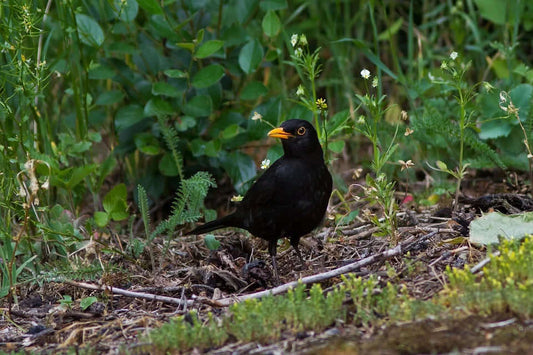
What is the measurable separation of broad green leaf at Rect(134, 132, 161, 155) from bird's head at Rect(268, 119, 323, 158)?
122cm

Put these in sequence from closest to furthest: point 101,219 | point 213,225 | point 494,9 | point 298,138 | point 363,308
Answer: point 363,308 → point 298,138 → point 101,219 → point 213,225 → point 494,9

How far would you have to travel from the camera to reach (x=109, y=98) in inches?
227

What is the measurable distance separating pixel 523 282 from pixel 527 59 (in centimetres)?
481

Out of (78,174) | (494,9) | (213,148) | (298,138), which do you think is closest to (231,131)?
(213,148)

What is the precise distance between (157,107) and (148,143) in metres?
0.36

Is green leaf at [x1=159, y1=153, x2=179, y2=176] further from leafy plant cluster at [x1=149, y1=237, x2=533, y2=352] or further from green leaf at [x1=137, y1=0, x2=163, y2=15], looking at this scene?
leafy plant cluster at [x1=149, y1=237, x2=533, y2=352]

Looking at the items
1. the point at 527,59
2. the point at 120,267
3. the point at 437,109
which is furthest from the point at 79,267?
the point at 527,59

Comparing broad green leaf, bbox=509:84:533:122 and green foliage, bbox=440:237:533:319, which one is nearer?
green foliage, bbox=440:237:533:319

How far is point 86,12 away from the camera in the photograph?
5.74 metres

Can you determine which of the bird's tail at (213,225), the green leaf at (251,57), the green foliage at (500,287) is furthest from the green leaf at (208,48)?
the green foliage at (500,287)

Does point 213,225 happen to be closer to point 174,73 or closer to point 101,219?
point 101,219

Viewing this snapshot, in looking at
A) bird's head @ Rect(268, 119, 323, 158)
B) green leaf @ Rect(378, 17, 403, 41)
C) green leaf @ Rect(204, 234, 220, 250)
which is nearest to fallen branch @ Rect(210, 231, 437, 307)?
green leaf @ Rect(204, 234, 220, 250)

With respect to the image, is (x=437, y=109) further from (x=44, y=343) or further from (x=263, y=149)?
(x=44, y=343)

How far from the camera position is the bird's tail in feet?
16.9
